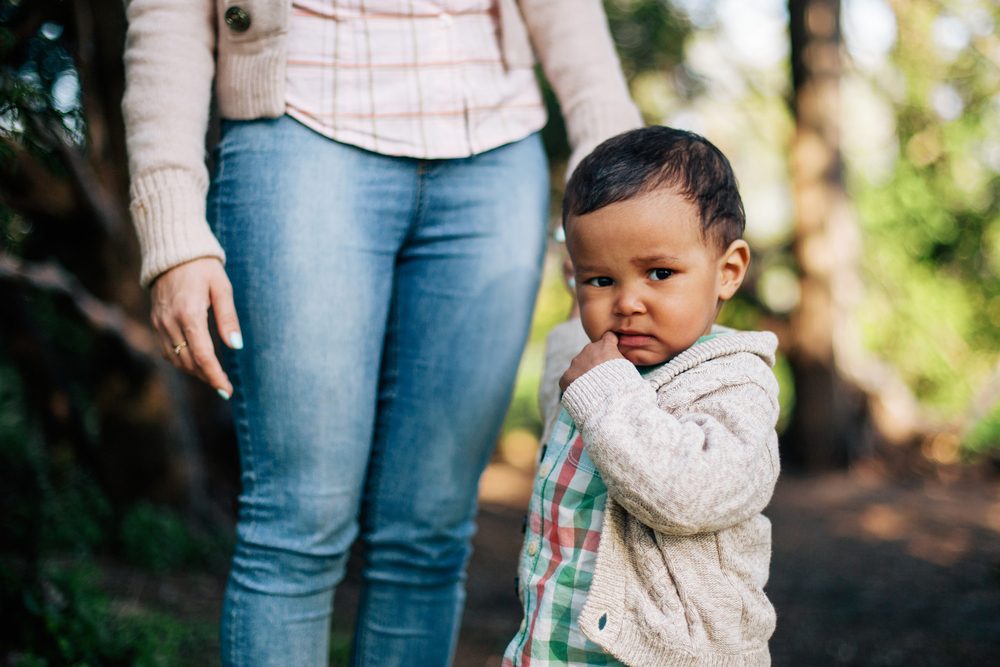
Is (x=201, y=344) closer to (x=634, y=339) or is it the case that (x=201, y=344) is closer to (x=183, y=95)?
(x=183, y=95)

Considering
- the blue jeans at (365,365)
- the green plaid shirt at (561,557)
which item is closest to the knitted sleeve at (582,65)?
the blue jeans at (365,365)

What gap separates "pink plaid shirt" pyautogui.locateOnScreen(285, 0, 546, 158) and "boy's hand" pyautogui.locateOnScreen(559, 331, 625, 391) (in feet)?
1.55

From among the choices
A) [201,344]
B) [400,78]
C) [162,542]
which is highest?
[400,78]

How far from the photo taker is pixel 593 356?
4.56ft

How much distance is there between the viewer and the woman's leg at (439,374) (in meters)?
1.68

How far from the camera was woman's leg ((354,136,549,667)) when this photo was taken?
168 centimetres

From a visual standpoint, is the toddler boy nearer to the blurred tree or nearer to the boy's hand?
the boy's hand

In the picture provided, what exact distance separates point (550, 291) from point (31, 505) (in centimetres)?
656

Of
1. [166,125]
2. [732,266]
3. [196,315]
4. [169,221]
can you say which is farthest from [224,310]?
[732,266]

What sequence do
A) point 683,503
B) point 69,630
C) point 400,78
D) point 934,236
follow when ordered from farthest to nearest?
1. point 934,236
2. point 69,630
3. point 400,78
4. point 683,503

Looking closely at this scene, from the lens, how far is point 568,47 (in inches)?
72.5

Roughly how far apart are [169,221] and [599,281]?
2.28ft

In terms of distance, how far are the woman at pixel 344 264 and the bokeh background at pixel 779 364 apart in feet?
2.88

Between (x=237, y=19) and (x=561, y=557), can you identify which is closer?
(x=561, y=557)
